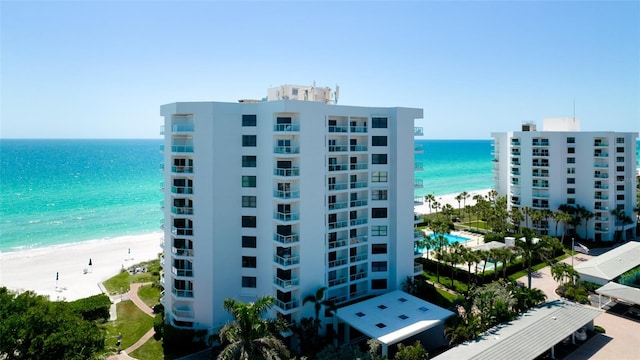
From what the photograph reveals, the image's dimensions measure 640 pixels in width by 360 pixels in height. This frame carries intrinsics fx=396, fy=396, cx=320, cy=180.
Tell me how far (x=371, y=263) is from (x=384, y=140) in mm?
12786

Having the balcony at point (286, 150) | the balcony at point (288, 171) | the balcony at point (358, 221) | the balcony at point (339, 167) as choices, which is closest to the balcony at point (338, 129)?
the balcony at point (339, 167)

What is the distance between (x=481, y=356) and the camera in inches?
1041

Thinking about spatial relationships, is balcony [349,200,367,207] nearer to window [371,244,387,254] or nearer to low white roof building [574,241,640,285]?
window [371,244,387,254]

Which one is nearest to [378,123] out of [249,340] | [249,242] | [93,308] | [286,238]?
[286,238]

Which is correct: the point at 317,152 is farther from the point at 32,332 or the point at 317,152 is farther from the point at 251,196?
the point at 32,332

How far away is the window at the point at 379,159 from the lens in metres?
40.8

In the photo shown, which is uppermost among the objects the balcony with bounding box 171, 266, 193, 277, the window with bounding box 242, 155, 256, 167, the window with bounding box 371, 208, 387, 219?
the window with bounding box 242, 155, 256, 167

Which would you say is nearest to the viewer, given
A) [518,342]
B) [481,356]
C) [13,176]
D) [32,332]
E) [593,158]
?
[32,332]

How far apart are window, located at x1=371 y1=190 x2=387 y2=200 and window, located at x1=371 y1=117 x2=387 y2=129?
661cm

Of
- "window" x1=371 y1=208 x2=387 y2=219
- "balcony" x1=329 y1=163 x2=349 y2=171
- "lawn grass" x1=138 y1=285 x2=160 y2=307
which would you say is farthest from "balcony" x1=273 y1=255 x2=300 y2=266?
"lawn grass" x1=138 y1=285 x2=160 y2=307

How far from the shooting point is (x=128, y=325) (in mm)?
39000

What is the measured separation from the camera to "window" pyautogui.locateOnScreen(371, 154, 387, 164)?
40781 millimetres

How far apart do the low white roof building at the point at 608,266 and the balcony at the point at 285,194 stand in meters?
33.5

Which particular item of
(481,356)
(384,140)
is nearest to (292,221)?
(384,140)
